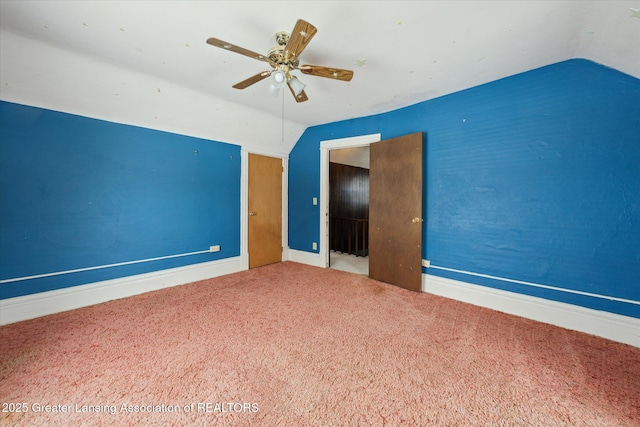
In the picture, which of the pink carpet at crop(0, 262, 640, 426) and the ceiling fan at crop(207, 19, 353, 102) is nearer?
the pink carpet at crop(0, 262, 640, 426)

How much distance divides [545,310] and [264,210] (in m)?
3.85

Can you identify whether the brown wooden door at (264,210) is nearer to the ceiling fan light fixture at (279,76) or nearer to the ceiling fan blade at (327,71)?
the ceiling fan light fixture at (279,76)

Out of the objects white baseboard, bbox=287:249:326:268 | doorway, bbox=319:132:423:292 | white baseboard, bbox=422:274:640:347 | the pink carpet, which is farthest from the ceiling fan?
white baseboard, bbox=287:249:326:268

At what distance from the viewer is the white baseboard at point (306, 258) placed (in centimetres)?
424

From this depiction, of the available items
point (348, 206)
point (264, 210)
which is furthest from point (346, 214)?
point (264, 210)

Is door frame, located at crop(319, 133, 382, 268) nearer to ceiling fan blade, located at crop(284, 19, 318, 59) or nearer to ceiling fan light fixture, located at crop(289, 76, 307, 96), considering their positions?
ceiling fan light fixture, located at crop(289, 76, 307, 96)

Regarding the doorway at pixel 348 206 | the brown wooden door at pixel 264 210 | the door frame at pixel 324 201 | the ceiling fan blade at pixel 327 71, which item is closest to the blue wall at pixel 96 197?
the brown wooden door at pixel 264 210

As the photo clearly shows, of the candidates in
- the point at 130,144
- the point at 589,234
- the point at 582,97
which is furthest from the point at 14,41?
the point at 589,234

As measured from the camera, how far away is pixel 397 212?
3264 millimetres

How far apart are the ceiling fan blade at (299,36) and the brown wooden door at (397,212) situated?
1.92 m

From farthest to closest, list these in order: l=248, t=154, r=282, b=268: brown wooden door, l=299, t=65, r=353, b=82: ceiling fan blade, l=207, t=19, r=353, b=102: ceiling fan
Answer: l=248, t=154, r=282, b=268: brown wooden door, l=299, t=65, r=353, b=82: ceiling fan blade, l=207, t=19, r=353, b=102: ceiling fan

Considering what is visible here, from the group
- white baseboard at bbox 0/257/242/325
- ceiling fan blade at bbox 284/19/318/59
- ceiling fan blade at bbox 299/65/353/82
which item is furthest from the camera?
white baseboard at bbox 0/257/242/325

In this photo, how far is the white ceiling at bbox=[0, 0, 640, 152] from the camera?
64.7 inches

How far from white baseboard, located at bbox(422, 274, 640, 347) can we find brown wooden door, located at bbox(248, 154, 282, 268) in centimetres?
267
